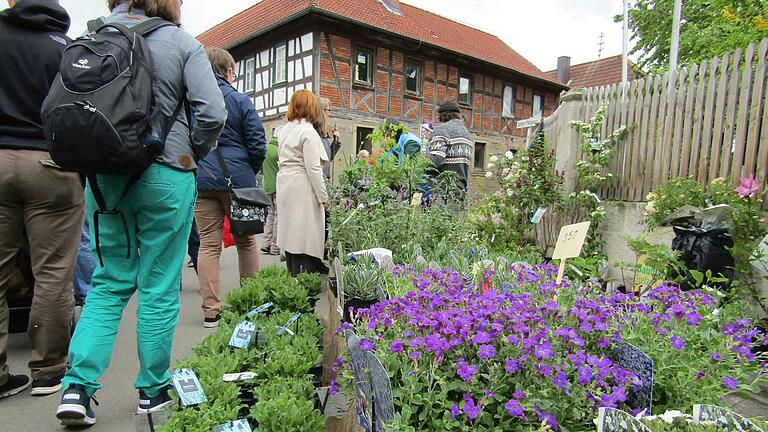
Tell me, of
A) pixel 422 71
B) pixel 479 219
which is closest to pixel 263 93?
pixel 422 71

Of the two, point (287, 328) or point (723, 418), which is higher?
point (723, 418)

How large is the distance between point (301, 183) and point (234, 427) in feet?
7.99

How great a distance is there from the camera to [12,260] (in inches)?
95.0

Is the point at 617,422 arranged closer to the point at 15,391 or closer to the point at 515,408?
the point at 515,408

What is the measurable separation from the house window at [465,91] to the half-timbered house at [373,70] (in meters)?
0.04

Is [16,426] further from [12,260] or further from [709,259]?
[709,259]

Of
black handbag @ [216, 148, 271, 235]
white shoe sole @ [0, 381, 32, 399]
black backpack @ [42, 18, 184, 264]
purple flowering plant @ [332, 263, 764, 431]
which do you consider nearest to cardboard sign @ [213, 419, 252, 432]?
purple flowering plant @ [332, 263, 764, 431]

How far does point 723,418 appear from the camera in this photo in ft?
3.26

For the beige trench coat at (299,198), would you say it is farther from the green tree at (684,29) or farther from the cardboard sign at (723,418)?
the green tree at (684,29)

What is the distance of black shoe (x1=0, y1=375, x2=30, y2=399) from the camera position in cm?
240

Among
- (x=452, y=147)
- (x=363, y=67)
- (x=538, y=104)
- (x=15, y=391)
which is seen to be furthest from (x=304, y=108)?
(x=538, y=104)

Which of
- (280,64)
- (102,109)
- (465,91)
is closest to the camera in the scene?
(102,109)

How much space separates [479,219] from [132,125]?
446cm

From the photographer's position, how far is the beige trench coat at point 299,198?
12.0ft
